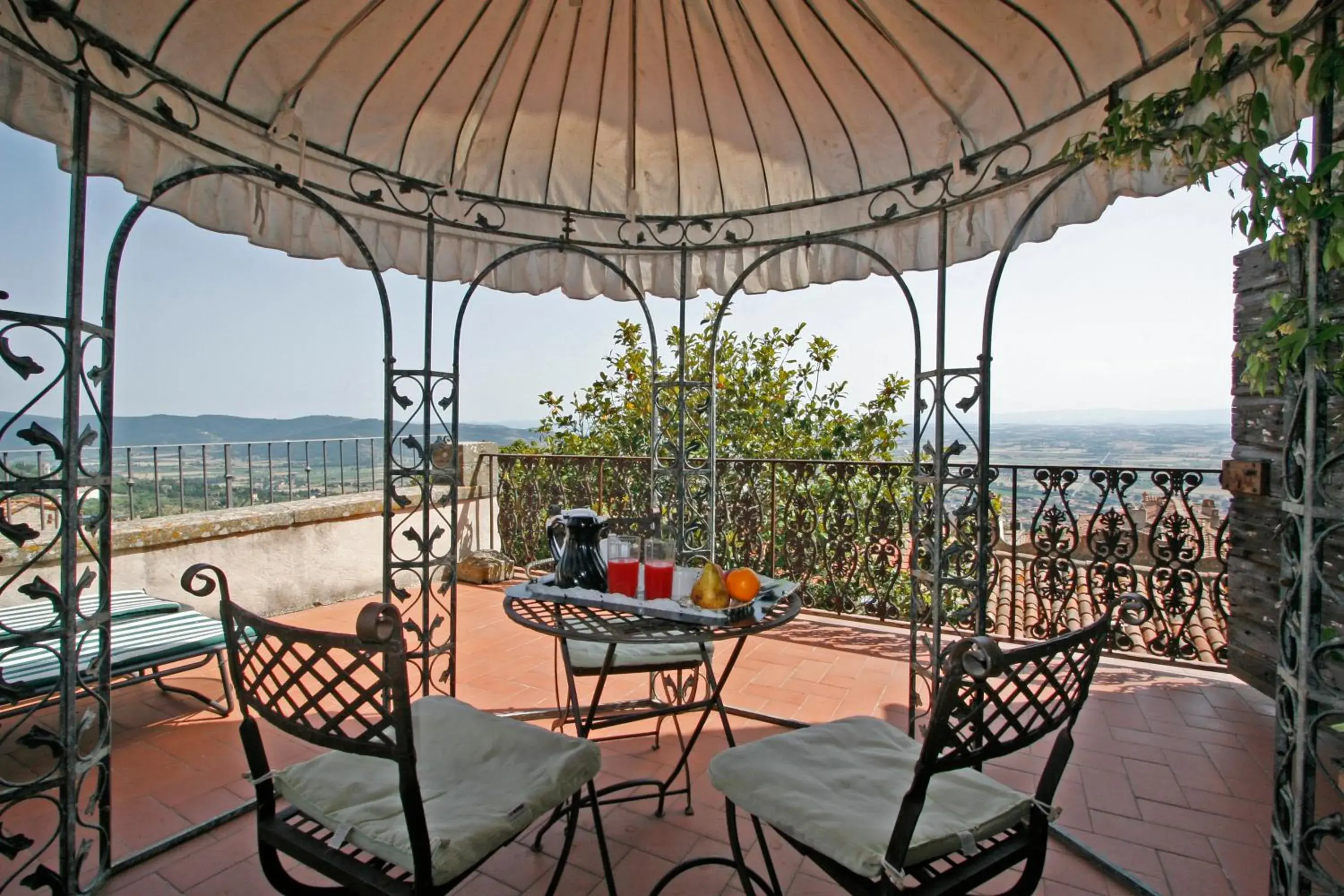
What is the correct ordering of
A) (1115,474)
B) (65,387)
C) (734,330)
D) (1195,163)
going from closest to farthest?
1. (1195,163)
2. (65,387)
3. (1115,474)
4. (734,330)

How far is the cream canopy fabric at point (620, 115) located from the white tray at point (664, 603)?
61.7 inches

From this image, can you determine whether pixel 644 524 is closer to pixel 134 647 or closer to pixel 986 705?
pixel 986 705

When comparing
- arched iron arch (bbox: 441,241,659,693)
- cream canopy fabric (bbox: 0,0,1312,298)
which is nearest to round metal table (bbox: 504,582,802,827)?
arched iron arch (bbox: 441,241,659,693)

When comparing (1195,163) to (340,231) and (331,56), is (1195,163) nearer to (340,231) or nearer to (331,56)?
(331,56)

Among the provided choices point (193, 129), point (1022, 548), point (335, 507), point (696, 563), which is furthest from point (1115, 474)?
point (335, 507)

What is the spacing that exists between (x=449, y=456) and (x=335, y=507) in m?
2.24

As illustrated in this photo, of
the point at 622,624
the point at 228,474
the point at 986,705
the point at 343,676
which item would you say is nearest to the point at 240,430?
the point at 228,474

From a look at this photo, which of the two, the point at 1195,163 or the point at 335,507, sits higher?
the point at 1195,163

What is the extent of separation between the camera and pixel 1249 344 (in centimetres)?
130

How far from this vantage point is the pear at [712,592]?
6.23 ft

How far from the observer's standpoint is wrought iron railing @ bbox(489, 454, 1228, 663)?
3525 mm

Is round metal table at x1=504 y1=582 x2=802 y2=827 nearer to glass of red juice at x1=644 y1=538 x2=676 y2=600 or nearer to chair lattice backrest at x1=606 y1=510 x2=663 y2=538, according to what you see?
glass of red juice at x1=644 y1=538 x2=676 y2=600

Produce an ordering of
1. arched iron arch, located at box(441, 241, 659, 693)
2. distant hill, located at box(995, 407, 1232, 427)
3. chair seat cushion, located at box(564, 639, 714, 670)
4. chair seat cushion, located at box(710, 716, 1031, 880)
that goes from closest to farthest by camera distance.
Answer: chair seat cushion, located at box(710, 716, 1031, 880) → chair seat cushion, located at box(564, 639, 714, 670) → arched iron arch, located at box(441, 241, 659, 693) → distant hill, located at box(995, 407, 1232, 427)

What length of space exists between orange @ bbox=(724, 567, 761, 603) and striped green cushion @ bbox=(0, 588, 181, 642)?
8.12 feet
